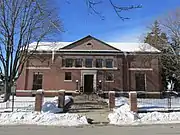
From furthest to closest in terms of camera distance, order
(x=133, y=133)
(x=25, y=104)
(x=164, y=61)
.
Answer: (x=164, y=61), (x=25, y=104), (x=133, y=133)

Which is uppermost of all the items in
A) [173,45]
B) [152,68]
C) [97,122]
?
[173,45]

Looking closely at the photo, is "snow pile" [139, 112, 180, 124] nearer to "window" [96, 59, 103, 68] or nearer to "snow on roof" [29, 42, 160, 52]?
"window" [96, 59, 103, 68]

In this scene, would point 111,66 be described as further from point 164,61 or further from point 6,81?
point 6,81

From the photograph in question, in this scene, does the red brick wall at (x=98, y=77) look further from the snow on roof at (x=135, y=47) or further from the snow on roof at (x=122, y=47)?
the snow on roof at (x=135, y=47)

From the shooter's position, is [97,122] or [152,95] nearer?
[97,122]

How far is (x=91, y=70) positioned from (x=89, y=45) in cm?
458

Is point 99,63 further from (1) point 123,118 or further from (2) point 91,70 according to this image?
(1) point 123,118

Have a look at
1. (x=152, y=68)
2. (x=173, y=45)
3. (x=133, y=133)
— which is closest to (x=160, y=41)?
(x=173, y=45)

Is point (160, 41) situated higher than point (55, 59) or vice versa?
point (160, 41)

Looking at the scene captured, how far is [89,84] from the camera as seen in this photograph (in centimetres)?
3778

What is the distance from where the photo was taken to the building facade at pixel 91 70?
3703 centimetres

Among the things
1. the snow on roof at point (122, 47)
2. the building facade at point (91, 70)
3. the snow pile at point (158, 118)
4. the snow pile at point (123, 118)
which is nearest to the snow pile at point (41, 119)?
the snow pile at point (123, 118)

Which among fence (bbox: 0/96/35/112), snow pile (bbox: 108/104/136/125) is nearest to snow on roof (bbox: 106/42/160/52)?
fence (bbox: 0/96/35/112)

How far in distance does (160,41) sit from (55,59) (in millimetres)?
16685
